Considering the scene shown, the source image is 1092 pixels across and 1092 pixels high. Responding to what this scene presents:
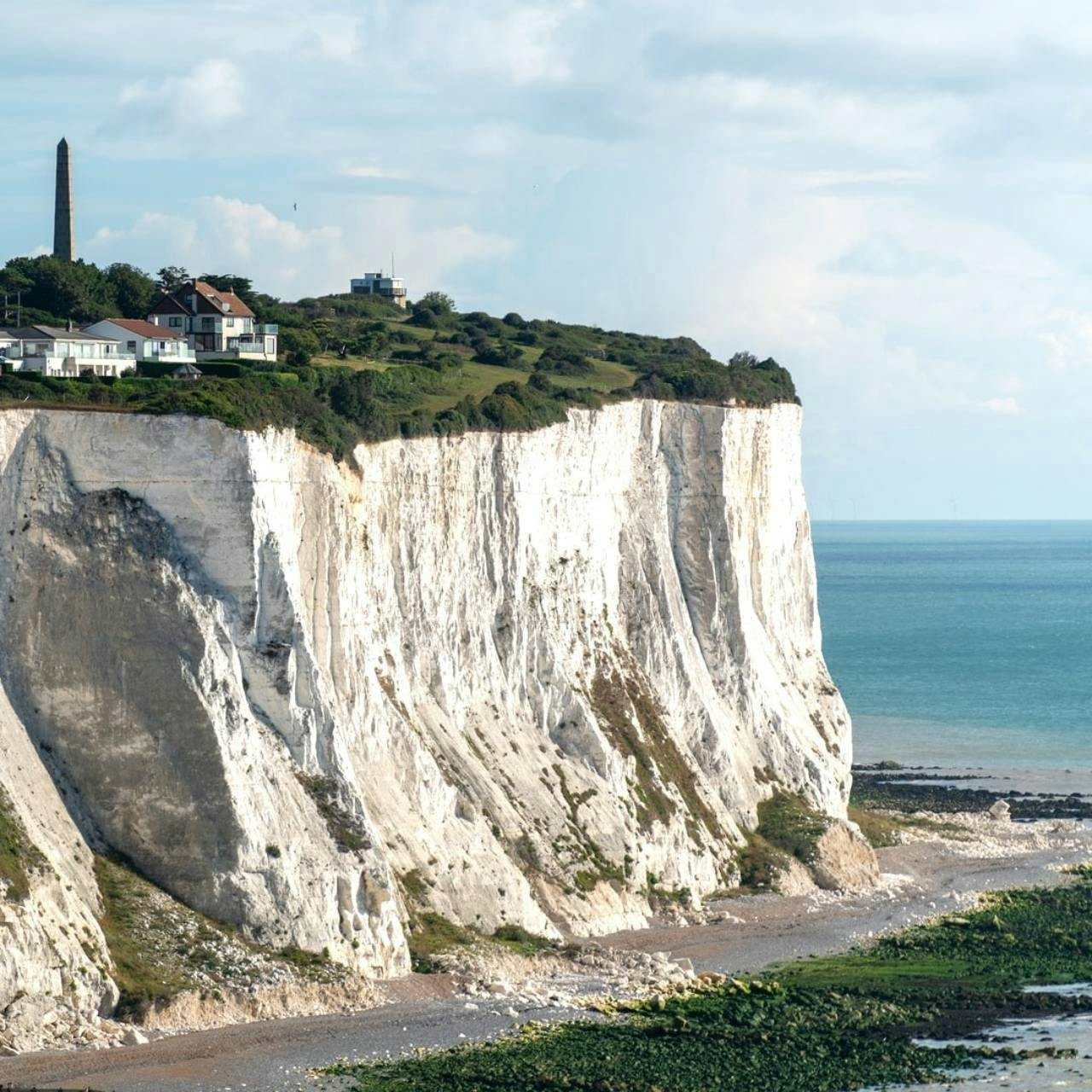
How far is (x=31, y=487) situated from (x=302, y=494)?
7.43 metres

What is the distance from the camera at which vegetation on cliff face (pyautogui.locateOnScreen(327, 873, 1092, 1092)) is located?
48.4m

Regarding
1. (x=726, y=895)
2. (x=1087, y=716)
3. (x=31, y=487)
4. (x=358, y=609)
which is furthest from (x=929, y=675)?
(x=31, y=487)

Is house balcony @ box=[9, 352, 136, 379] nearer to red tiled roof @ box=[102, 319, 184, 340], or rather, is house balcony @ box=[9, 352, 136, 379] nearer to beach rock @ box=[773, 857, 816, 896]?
red tiled roof @ box=[102, 319, 184, 340]

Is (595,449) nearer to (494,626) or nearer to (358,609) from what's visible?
(494,626)

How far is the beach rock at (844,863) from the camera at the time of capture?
71.1m

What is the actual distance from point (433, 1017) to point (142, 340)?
27.8 metres

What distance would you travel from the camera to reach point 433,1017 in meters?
51.8

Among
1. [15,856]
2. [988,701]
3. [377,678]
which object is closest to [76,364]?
[377,678]

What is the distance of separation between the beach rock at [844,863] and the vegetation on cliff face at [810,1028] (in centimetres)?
561

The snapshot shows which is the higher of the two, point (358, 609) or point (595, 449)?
point (595, 449)

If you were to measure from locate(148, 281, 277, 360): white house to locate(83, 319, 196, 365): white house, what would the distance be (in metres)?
2.19

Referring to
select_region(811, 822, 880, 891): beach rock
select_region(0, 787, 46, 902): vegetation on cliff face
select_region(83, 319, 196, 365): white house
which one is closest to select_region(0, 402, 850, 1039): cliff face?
select_region(0, 787, 46, 902): vegetation on cliff face

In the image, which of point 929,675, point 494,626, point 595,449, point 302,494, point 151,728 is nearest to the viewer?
point 151,728

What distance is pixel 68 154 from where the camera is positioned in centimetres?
8862
